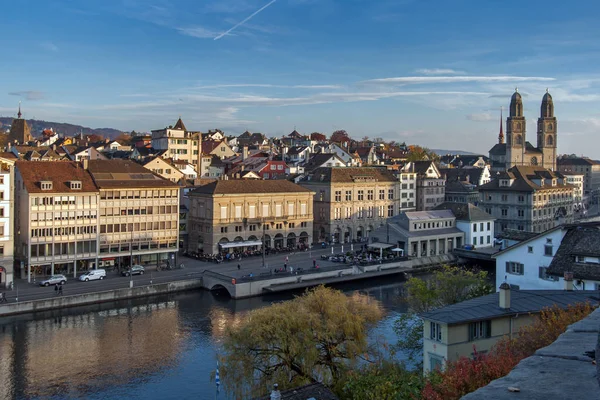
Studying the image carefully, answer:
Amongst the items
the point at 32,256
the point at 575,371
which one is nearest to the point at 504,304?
the point at 575,371

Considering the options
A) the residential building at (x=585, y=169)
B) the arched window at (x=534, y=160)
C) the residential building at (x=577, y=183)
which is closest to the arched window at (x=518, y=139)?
the arched window at (x=534, y=160)

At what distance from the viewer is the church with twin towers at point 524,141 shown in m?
143

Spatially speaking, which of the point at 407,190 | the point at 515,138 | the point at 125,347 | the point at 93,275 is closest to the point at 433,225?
the point at 407,190

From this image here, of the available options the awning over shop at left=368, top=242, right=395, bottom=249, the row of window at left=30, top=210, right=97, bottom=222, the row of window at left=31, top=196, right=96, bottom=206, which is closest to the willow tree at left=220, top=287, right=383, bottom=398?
the row of window at left=30, top=210, right=97, bottom=222

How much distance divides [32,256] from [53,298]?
8511 mm

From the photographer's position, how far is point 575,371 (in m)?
6.06

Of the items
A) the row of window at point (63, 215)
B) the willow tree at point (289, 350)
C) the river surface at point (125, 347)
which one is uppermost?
the row of window at point (63, 215)

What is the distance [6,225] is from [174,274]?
1517 centimetres

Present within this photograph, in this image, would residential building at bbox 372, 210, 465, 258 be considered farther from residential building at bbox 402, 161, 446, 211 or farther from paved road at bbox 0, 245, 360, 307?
residential building at bbox 402, 161, 446, 211

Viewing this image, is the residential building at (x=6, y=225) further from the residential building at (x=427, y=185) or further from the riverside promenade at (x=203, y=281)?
the residential building at (x=427, y=185)

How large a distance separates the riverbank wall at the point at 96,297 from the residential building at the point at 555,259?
2867cm

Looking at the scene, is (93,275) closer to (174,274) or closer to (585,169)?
(174,274)

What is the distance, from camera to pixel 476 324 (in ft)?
82.9

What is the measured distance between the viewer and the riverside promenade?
165 ft
